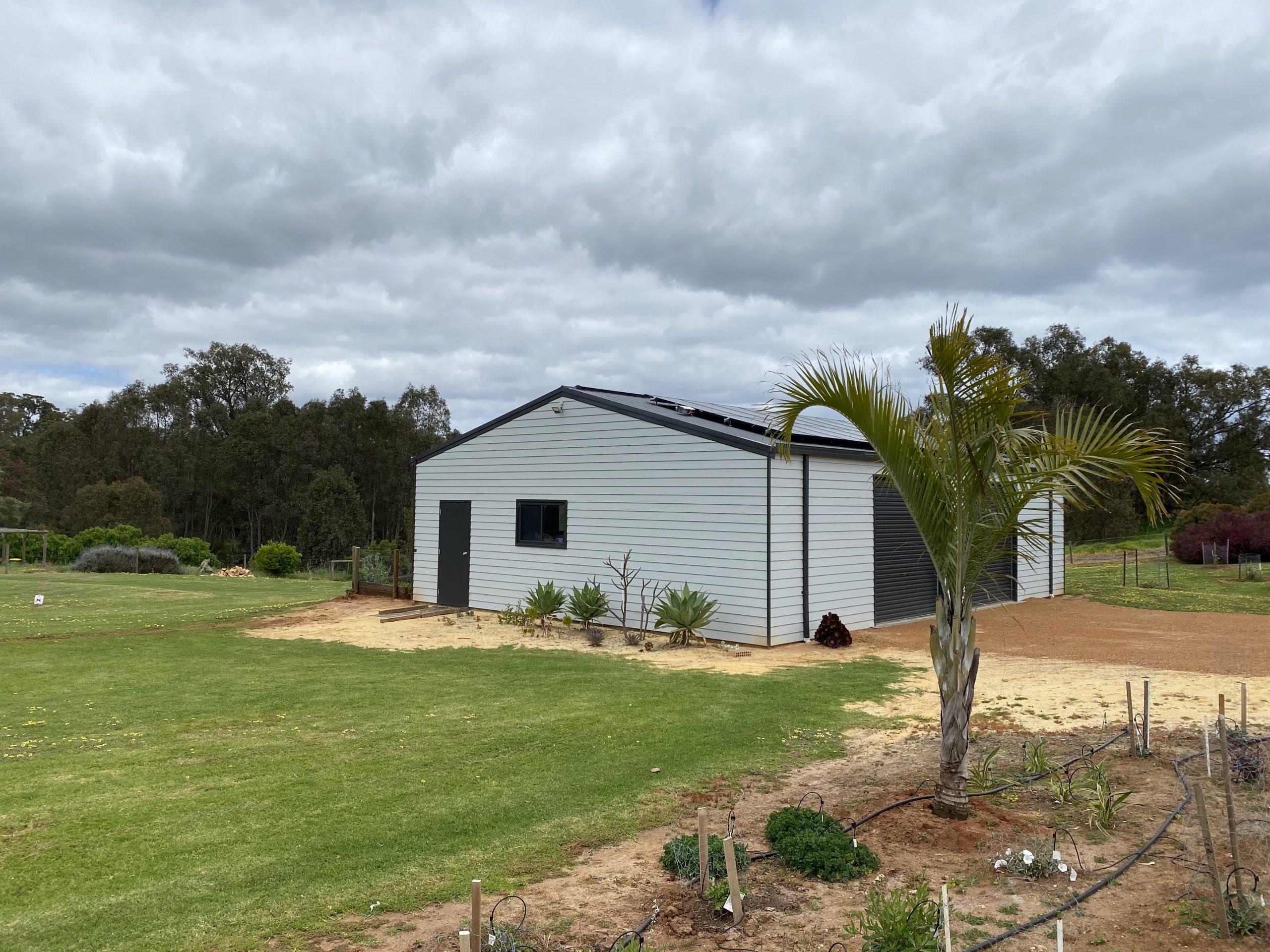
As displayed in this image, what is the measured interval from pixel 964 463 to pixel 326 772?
4.89 metres

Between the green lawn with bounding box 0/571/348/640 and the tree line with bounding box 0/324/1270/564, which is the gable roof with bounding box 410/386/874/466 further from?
the tree line with bounding box 0/324/1270/564

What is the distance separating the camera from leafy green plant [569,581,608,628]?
13.3m

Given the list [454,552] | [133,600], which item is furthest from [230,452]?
[454,552]

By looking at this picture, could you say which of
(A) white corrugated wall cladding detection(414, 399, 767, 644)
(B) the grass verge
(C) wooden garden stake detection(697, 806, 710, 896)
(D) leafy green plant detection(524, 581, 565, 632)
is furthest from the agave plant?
(C) wooden garden stake detection(697, 806, 710, 896)

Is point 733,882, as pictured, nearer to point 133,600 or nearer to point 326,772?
point 326,772

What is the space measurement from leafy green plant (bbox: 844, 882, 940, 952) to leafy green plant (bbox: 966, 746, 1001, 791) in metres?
2.02

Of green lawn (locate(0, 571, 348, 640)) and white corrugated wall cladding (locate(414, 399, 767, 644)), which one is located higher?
white corrugated wall cladding (locate(414, 399, 767, 644))

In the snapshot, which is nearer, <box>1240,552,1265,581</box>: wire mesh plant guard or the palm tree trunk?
the palm tree trunk

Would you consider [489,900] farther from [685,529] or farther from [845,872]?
[685,529]

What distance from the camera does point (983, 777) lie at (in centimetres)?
544

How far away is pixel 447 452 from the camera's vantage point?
17344mm

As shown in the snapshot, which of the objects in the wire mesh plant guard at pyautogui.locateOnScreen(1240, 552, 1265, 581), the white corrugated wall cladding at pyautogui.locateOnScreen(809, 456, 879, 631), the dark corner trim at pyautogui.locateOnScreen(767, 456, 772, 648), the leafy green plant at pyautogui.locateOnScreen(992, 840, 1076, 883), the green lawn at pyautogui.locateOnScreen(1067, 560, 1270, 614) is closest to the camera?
the leafy green plant at pyautogui.locateOnScreen(992, 840, 1076, 883)

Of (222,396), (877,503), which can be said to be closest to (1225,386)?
(877,503)

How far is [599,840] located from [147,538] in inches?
1386
